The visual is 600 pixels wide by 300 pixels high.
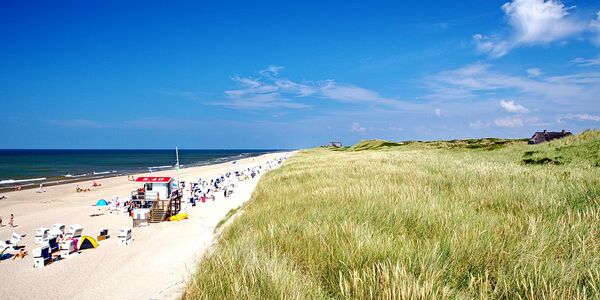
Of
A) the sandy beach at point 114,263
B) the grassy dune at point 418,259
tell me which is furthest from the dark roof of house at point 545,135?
the grassy dune at point 418,259

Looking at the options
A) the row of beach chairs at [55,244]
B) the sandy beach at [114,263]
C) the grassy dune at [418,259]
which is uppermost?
the grassy dune at [418,259]

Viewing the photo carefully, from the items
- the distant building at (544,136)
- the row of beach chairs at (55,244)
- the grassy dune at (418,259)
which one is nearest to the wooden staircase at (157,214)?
the row of beach chairs at (55,244)

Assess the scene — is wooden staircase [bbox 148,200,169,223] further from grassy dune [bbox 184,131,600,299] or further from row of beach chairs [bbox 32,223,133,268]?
grassy dune [bbox 184,131,600,299]

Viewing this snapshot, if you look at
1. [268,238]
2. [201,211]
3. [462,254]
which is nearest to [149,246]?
[201,211]

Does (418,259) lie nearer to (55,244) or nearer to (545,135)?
(55,244)

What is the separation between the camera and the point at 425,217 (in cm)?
451

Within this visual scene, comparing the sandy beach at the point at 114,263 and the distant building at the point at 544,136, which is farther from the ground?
the distant building at the point at 544,136

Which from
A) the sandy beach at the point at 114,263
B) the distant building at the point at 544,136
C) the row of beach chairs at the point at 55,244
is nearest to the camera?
the sandy beach at the point at 114,263

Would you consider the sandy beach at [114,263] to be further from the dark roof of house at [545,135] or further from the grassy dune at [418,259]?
the dark roof of house at [545,135]

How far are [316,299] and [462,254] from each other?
152cm

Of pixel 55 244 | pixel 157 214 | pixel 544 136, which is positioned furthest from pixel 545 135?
pixel 55 244

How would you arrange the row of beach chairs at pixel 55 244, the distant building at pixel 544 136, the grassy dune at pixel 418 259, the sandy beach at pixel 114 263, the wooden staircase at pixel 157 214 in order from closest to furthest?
the grassy dune at pixel 418 259
the sandy beach at pixel 114 263
the row of beach chairs at pixel 55 244
the wooden staircase at pixel 157 214
the distant building at pixel 544 136

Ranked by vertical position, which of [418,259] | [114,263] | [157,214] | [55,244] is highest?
[418,259]

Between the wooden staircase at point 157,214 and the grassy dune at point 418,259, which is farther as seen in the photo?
the wooden staircase at point 157,214
